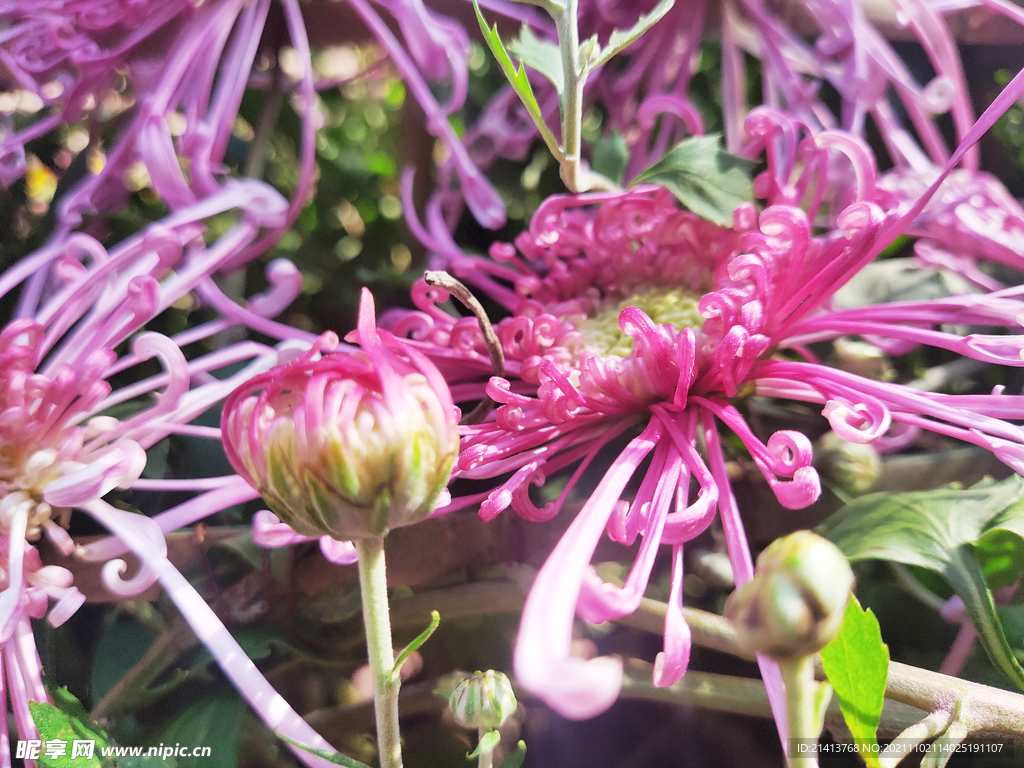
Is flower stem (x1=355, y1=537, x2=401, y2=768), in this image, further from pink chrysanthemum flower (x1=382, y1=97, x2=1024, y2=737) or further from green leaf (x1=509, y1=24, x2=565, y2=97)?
green leaf (x1=509, y1=24, x2=565, y2=97)

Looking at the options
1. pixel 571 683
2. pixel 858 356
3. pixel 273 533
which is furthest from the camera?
pixel 858 356

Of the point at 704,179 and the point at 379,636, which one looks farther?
the point at 704,179

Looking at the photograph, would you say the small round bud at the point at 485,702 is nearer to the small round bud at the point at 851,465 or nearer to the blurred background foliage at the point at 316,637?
the blurred background foliage at the point at 316,637

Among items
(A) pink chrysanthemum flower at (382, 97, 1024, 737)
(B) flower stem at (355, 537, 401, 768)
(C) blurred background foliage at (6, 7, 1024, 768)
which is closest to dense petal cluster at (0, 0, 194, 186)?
(C) blurred background foliage at (6, 7, 1024, 768)

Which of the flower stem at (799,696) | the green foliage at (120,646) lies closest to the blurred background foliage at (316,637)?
the green foliage at (120,646)

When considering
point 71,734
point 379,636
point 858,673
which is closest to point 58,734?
point 71,734

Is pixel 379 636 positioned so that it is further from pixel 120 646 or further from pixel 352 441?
pixel 120 646
